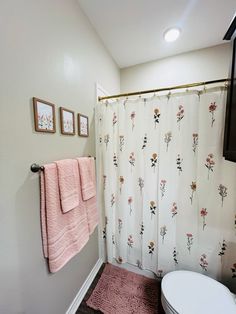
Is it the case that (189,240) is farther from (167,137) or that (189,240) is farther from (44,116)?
(44,116)

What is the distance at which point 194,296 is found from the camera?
97cm

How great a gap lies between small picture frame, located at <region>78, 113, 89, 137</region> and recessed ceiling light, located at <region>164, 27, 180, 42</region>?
1.23 m

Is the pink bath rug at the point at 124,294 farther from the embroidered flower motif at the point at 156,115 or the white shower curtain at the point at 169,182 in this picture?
the embroidered flower motif at the point at 156,115

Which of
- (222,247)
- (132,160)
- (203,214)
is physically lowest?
(222,247)

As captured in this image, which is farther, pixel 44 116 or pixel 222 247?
pixel 222 247

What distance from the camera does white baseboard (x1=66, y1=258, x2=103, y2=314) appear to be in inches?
45.0

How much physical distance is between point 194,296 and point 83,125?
1.54m

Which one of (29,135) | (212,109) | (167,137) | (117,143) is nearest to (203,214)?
(167,137)

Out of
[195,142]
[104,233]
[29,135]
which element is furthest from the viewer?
[104,233]

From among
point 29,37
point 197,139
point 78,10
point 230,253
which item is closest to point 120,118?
point 197,139

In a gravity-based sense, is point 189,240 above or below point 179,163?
below

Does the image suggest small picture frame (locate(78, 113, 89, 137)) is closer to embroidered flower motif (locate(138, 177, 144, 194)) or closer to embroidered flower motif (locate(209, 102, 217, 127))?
embroidered flower motif (locate(138, 177, 144, 194))

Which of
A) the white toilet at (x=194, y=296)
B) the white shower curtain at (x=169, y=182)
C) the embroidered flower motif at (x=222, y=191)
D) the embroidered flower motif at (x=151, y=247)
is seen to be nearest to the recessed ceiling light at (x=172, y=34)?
the white shower curtain at (x=169, y=182)

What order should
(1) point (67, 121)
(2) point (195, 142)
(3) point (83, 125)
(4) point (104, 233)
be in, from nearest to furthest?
(1) point (67, 121) → (2) point (195, 142) → (3) point (83, 125) → (4) point (104, 233)
